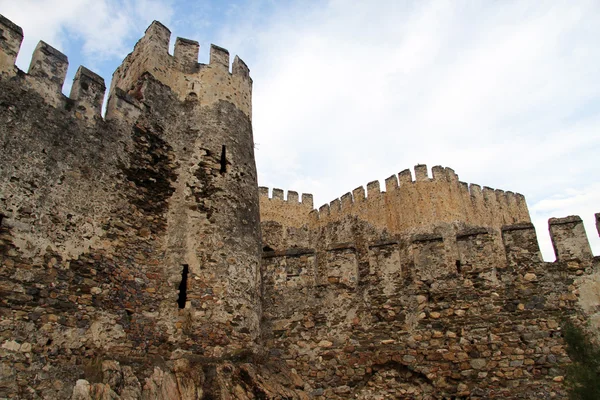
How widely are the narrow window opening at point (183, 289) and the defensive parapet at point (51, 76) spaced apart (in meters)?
2.69

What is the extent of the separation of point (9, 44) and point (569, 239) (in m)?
8.58

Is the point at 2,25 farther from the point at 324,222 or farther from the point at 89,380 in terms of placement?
the point at 324,222

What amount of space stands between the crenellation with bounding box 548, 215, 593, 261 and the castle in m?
0.03

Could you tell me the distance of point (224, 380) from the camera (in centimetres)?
645

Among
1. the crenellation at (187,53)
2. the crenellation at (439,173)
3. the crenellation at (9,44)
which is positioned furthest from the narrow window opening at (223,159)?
the crenellation at (439,173)

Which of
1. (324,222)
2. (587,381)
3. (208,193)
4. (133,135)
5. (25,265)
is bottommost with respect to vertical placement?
(587,381)

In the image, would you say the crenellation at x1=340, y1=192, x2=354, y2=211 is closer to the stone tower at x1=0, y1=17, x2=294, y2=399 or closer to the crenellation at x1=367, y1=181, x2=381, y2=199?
the crenellation at x1=367, y1=181, x2=381, y2=199

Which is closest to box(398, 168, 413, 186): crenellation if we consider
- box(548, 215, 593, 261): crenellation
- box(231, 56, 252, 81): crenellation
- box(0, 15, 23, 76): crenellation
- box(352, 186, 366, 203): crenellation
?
box(352, 186, 366, 203): crenellation

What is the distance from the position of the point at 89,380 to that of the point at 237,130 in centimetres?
498

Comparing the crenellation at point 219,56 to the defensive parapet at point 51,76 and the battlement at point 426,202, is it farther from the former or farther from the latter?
the battlement at point 426,202

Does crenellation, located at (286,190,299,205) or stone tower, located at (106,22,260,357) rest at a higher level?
crenellation, located at (286,190,299,205)

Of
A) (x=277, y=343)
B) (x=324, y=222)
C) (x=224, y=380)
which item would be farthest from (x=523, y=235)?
(x=324, y=222)

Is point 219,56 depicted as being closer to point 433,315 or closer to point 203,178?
point 203,178

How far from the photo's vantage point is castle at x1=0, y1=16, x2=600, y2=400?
593 centimetres
